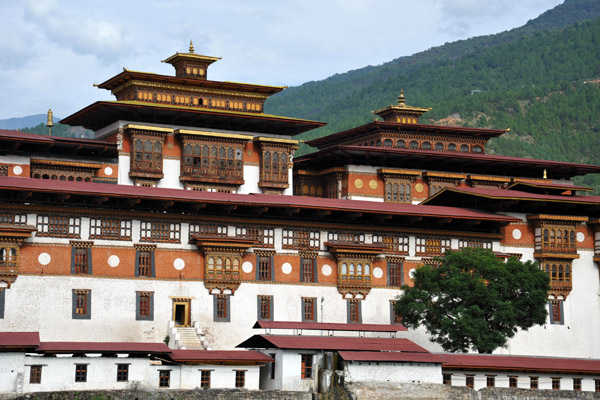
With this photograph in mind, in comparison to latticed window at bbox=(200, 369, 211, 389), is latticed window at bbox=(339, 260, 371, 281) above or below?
above

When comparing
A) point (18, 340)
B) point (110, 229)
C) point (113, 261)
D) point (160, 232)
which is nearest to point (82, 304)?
point (113, 261)

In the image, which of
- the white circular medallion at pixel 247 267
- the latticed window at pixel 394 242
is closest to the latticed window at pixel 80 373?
the white circular medallion at pixel 247 267

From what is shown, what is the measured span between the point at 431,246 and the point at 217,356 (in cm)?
2166

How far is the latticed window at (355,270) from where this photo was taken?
6391 cm

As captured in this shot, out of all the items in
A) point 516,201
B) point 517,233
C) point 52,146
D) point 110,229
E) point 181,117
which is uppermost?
point 181,117

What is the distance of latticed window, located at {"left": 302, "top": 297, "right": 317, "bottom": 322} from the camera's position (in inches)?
2440

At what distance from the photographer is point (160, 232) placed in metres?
59.5

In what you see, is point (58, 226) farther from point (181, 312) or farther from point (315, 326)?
point (315, 326)

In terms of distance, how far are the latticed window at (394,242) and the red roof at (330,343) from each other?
39.5 ft

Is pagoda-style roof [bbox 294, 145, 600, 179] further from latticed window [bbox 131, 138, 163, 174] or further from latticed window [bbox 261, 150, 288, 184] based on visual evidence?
latticed window [bbox 131, 138, 163, 174]

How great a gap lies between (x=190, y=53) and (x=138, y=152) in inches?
469

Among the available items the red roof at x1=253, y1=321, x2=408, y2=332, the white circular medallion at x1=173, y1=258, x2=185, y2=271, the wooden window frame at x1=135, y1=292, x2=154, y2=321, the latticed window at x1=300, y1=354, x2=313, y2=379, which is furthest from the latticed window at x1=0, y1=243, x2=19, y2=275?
the latticed window at x1=300, y1=354, x2=313, y2=379

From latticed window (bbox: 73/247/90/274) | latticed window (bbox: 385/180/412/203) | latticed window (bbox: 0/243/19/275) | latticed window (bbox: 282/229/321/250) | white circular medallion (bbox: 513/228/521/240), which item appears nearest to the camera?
latticed window (bbox: 0/243/19/275)

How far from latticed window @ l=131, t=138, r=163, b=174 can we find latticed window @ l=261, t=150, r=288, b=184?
7.79 meters
